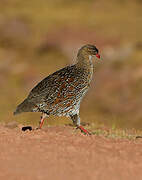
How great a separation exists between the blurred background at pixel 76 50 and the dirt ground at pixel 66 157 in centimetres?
261

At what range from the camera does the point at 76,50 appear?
2767 cm

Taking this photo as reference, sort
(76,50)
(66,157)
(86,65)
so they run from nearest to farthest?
(66,157)
(86,65)
(76,50)

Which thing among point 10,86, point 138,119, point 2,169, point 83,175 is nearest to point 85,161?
point 83,175

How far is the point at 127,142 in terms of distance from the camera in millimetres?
7562

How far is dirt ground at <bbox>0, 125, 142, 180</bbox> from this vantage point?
5750mm

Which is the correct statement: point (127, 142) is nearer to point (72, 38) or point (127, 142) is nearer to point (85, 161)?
point (85, 161)

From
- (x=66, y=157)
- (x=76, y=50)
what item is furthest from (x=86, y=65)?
(x=76, y=50)

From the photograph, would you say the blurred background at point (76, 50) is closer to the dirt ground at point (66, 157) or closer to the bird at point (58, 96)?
the bird at point (58, 96)

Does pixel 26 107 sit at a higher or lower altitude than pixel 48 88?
lower

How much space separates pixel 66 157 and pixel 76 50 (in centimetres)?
2155

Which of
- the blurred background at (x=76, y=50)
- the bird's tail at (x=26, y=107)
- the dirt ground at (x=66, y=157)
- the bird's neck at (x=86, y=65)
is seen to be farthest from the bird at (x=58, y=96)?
the blurred background at (x=76, y=50)

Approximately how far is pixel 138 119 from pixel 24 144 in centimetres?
1160

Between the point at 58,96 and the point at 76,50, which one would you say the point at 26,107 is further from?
the point at 76,50

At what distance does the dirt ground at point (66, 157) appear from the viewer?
575 centimetres
